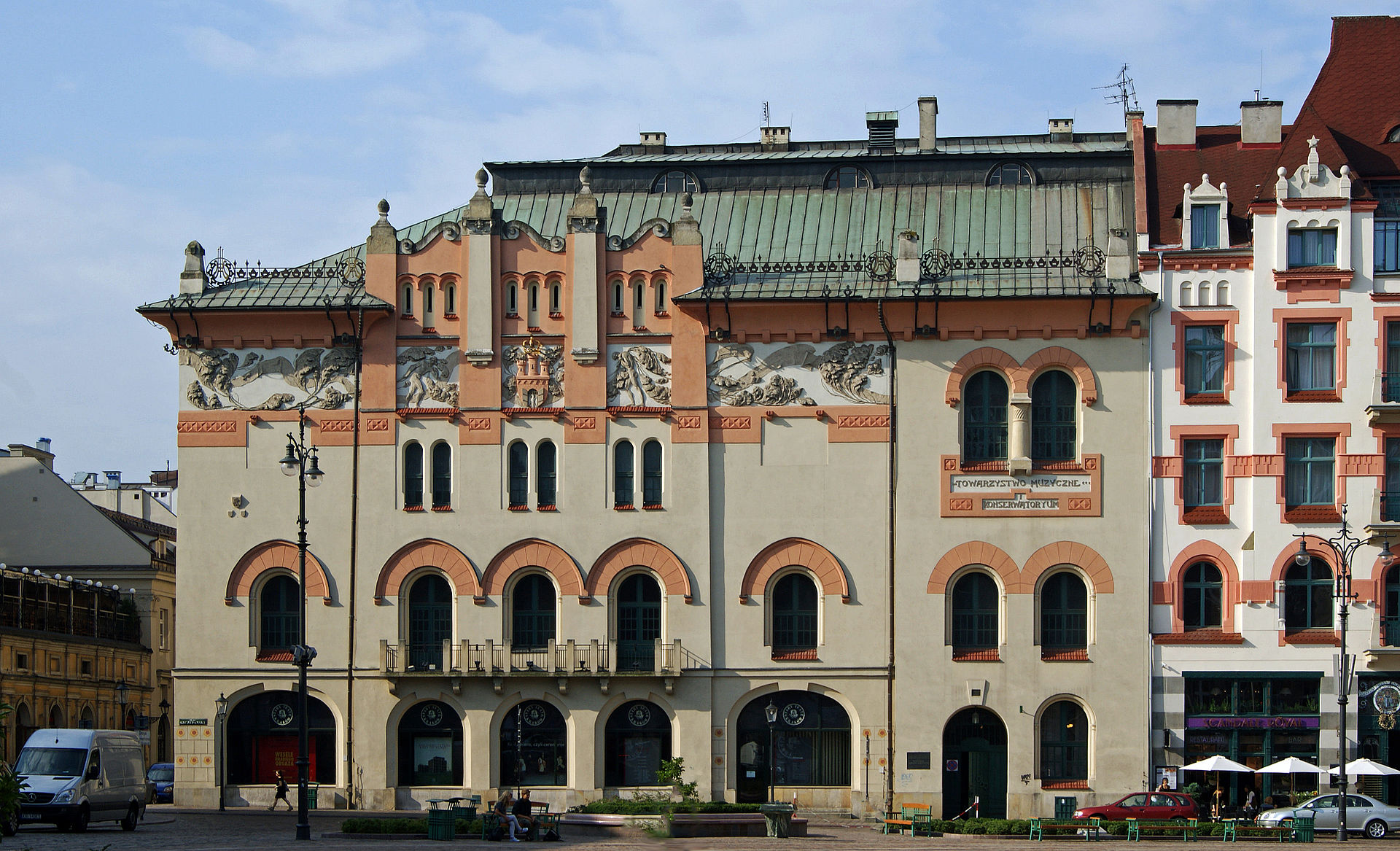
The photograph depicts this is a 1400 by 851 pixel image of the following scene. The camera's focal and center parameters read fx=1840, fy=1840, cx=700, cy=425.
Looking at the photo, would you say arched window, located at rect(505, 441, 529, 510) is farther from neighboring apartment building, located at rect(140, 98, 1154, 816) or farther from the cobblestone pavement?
the cobblestone pavement

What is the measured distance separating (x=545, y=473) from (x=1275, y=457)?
21762mm

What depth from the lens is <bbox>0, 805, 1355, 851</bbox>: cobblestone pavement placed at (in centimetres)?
3916

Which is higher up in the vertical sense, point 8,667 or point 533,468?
point 533,468

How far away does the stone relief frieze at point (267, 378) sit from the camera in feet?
187

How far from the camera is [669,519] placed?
183 ft

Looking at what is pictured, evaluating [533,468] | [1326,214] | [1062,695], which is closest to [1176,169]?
[1326,214]

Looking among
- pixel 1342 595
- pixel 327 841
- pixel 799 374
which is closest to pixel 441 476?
pixel 799 374

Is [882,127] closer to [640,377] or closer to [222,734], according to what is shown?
[640,377]

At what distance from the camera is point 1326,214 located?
179ft

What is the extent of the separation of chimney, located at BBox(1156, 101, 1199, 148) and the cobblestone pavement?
79.8 ft

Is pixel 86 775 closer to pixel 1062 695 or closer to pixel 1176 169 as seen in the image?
pixel 1062 695

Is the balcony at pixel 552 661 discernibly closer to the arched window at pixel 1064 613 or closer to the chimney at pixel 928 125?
the arched window at pixel 1064 613

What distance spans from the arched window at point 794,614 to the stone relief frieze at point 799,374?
17.9ft

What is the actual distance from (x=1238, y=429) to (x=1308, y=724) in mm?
8749
